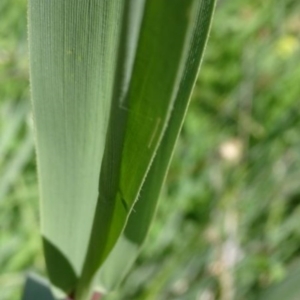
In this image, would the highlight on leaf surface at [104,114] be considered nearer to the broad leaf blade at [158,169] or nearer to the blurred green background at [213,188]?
the broad leaf blade at [158,169]

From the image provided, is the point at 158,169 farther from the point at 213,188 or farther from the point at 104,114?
the point at 213,188

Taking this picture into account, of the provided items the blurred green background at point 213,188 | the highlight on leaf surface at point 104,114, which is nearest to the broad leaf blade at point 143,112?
the highlight on leaf surface at point 104,114

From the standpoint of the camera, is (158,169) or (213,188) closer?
(158,169)

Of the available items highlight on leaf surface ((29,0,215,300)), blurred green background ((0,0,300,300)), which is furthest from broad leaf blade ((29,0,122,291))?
blurred green background ((0,0,300,300))

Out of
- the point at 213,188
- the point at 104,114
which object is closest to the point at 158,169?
the point at 104,114

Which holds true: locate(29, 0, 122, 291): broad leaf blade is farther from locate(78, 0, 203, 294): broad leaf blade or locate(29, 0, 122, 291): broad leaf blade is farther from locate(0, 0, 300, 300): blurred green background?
locate(0, 0, 300, 300): blurred green background

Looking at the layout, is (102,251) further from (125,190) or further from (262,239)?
(262,239)
